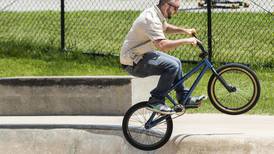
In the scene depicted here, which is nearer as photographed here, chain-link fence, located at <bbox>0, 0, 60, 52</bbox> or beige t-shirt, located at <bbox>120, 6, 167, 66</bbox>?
beige t-shirt, located at <bbox>120, 6, 167, 66</bbox>

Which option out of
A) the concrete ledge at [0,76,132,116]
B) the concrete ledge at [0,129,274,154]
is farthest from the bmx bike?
the concrete ledge at [0,76,132,116]

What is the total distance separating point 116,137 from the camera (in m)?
8.88

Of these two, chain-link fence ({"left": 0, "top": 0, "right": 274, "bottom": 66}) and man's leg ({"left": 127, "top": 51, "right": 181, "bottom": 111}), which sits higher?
man's leg ({"left": 127, "top": 51, "right": 181, "bottom": 111})

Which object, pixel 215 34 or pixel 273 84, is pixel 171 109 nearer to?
pixel 273 84

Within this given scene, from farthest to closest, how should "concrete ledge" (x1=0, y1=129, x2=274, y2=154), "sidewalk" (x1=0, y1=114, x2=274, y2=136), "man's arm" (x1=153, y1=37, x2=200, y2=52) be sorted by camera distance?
1. "sidewalk" (x1=0, y1=114, x2=274, y2=136)
2. "concrete ledge" (x1=0, y1=129, x2=274, y2=154)
3. "man's arm" (x1=153, y1=37, x2=200, y2=52)

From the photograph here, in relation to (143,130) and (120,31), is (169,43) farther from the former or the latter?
(120,31)

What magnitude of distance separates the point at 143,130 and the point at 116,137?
0.31 m

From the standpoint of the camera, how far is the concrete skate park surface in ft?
27.2

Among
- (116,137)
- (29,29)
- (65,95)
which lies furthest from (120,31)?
(116,137)

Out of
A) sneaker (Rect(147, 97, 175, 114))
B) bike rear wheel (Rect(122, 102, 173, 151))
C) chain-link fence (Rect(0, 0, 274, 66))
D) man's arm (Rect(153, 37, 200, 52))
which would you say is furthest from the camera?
A: chain-link fence (Rect(0, 0, 274, 66))

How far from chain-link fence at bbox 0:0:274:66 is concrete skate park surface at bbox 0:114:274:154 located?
3.97m

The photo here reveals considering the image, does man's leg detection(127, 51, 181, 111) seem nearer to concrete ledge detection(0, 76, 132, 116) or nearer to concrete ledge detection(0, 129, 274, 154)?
concrete ledge detection(0, 129, 274, 154)

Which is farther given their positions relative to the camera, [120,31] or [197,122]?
[120,31]

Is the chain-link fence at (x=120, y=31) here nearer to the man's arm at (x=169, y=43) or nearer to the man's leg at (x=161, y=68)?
the man's leg at (x=161, y=68)
